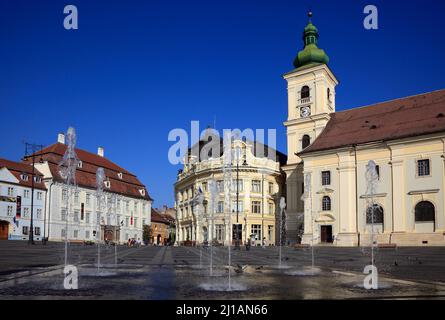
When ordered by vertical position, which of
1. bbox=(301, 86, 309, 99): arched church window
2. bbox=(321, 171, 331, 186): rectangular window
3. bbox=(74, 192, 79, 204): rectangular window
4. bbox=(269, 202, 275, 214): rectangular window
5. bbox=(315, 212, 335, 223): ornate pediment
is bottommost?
bbox=(315, 212, 335, 223): ornate pediment

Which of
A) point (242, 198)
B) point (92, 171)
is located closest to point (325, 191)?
point (242, 198)

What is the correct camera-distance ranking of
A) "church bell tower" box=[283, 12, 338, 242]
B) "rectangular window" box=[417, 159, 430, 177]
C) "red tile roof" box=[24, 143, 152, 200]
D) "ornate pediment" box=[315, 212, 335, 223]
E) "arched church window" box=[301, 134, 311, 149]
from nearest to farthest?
1. "rectangular window" box=[417, 159, 430, 177]
2. "ornate pediment" box=[315, 212, 335, 223]
3. "church bell tower" box=[283, 12, 338, 242]
4. "arched church window" box=[301, 134, 311, 149]
5. "red tile roof" box=[24, 143, 152, 200]

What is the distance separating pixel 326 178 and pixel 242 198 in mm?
18394

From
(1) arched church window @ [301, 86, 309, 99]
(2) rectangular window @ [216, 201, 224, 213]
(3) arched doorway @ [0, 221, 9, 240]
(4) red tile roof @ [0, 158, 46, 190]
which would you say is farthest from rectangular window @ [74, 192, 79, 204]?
(1) arched church window @ [301, 86, 309, 99]

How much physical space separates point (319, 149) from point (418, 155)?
32.6ft

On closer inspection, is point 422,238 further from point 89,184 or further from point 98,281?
point 89,184

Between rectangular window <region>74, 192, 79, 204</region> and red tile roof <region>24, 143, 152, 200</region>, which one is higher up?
red tile roof <region>24, 143, 152, 200</region>

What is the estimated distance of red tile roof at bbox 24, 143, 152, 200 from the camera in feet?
219

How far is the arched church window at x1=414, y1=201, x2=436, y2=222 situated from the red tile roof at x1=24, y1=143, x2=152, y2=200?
151 ft

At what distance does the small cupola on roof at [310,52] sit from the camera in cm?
5784

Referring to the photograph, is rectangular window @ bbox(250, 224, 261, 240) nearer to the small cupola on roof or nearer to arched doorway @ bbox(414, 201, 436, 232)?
the small cupola on roof

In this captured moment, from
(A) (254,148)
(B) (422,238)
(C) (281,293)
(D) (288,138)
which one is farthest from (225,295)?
(A) (254,148)

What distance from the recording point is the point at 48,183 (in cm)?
6481

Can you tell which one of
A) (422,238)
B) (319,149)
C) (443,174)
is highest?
(319,149)
